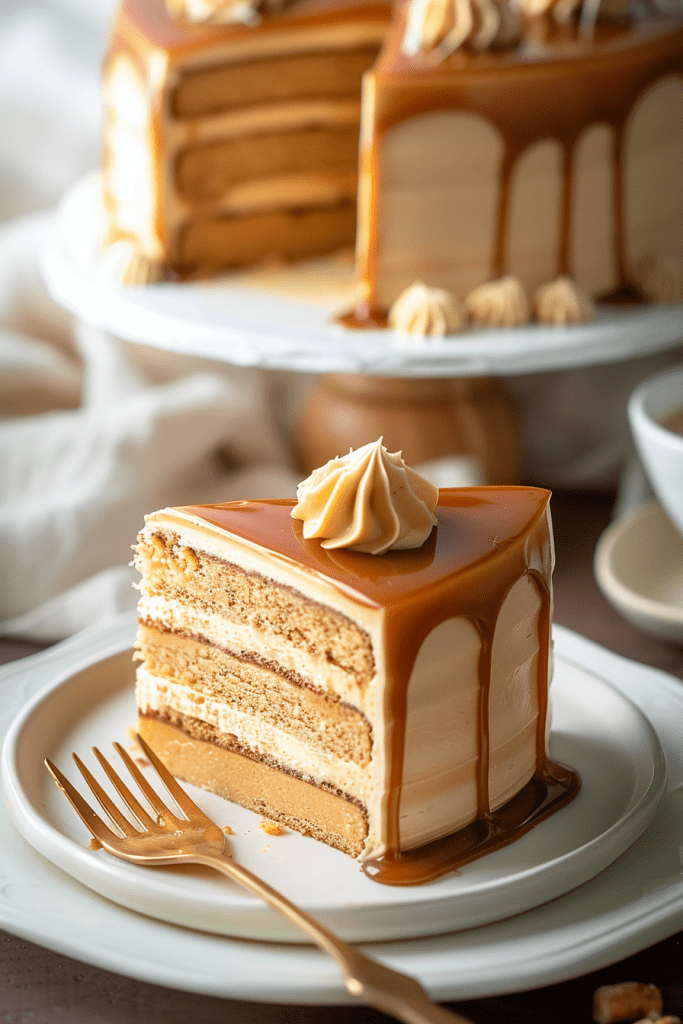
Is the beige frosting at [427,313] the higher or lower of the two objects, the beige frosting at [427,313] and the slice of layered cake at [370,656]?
the higher

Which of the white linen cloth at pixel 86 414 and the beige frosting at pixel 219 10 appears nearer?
the white linen cloth at pixel 86 414

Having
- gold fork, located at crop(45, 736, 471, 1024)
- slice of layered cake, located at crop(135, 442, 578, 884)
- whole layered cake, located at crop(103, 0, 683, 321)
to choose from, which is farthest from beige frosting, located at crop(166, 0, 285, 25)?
gold fork, located at crop(45, 736, 471, 1024)

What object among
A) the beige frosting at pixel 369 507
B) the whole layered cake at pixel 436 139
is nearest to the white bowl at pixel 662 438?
the whole layered cake at pixel 436 139

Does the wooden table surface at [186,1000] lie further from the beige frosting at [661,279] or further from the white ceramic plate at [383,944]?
the beige frosting at [661,279]

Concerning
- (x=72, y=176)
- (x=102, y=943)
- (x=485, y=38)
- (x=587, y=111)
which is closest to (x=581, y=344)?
(x=587, y=111)

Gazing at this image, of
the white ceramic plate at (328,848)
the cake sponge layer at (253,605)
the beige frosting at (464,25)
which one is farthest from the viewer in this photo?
the beige frosting at (464,25)

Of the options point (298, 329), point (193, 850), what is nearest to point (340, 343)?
point (298, 329)

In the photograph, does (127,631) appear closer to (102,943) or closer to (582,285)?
(102,943)
